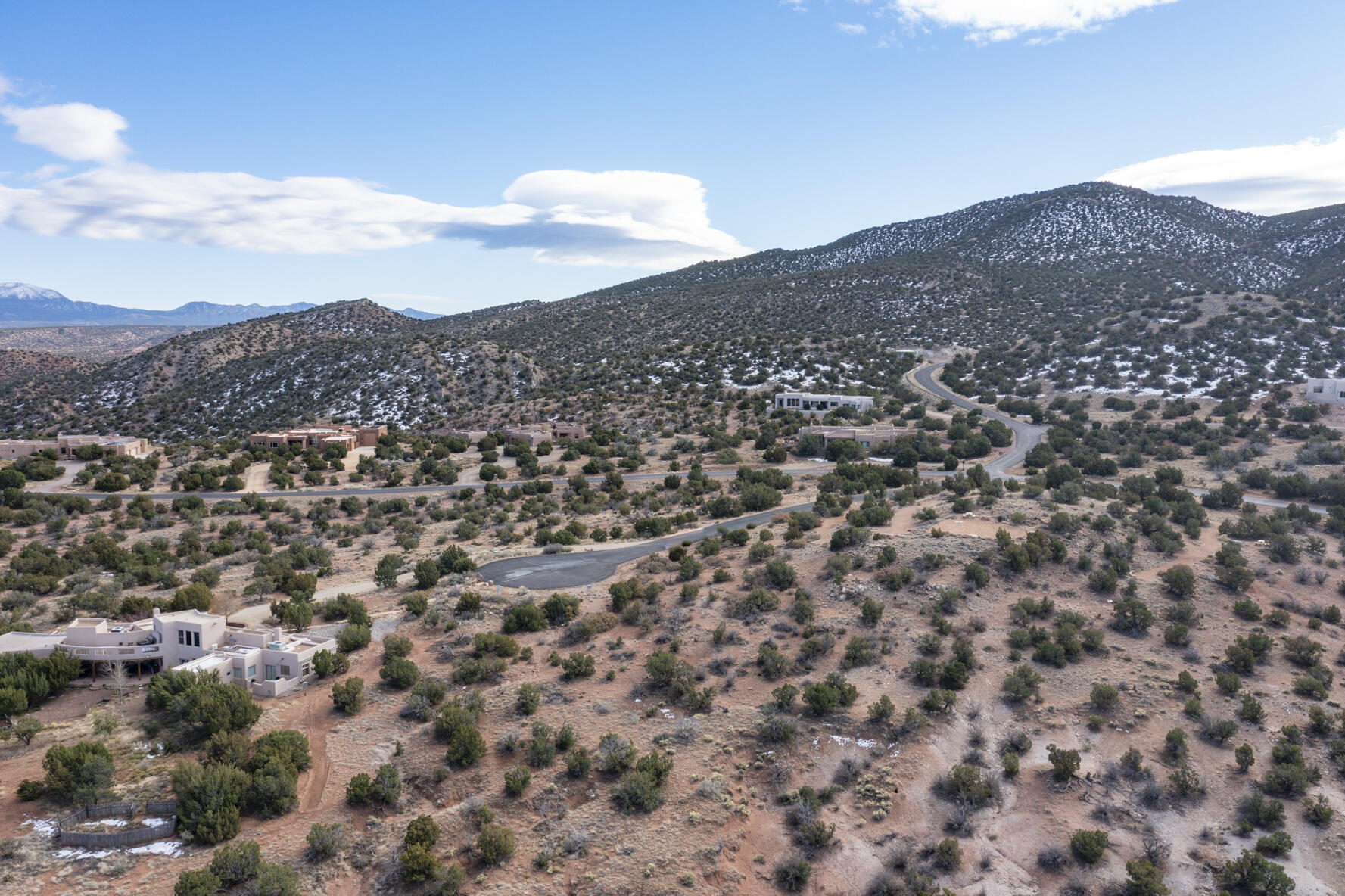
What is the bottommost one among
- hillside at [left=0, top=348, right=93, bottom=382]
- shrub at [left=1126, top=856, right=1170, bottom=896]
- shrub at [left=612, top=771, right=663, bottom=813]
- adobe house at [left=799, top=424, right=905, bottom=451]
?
shrub at [left=1126, top=856, right=1170, bottom=896]

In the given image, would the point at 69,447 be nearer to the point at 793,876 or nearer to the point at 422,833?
the point at 422,833

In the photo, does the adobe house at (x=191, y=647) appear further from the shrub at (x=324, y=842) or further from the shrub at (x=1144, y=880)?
the shrub at (x=1144, y=880)

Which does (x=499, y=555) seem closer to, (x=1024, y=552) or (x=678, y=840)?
(x=678, y=840)

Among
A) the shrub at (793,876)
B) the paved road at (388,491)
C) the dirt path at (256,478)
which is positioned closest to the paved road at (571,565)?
the paved road at (388,491)

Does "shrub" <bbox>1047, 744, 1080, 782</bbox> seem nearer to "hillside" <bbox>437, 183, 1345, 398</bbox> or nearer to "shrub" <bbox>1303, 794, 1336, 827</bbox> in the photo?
"shrub" <bbox>1303, 794, 1336, 827</bbox>

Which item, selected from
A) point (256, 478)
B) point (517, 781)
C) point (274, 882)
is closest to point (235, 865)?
point (274, 882)

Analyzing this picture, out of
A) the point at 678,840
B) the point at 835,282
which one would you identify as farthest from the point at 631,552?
the point at 835,282

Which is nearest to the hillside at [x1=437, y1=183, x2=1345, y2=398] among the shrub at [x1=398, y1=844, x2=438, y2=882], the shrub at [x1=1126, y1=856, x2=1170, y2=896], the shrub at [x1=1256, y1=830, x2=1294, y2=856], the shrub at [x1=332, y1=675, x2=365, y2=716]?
the shrub at [x1=332, y1=675, x2=365, y2=716]

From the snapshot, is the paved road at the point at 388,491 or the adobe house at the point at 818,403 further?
the adobe house at the point at 818,403
